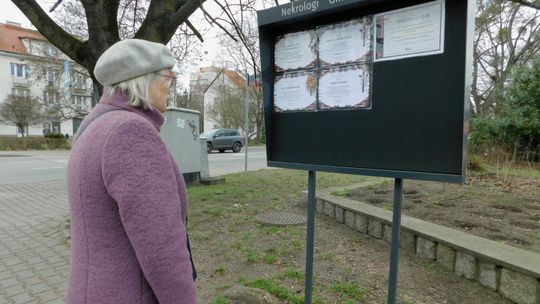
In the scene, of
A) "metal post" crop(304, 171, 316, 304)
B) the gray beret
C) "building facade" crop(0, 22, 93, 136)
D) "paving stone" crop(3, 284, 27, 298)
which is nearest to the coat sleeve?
the gray beret

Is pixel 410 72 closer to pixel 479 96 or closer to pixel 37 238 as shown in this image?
pixel 37 238

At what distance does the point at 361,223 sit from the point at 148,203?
3.65 meters

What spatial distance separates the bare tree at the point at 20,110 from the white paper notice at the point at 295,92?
34.9 metres

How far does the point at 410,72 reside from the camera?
1.92 m

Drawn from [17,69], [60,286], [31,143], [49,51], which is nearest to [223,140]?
[49,51]

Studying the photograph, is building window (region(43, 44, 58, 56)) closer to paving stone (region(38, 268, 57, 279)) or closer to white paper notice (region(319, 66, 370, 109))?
paving stone (region(38, 268, 57, 279))

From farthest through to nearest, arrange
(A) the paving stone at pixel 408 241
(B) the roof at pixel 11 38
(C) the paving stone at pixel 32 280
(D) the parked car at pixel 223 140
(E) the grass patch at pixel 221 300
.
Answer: (B) the roof at pixel 11 38
(D) the parked car at pixel 223 140
(A) the paving stone at pixel 408 241
(C) the paving stone at pixel 32 280
(E) the grass patch at pixel 221 300

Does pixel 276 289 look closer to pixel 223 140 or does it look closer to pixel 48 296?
pixel 48 296

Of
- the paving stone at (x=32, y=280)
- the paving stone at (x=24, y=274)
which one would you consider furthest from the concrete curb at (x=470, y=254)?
the paving stone at (x=24, y=274)

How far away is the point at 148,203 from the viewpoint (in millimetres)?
1111

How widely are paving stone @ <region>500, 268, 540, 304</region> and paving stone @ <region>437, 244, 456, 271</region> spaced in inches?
18.6

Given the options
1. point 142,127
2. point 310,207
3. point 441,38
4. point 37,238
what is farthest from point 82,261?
point 37,238

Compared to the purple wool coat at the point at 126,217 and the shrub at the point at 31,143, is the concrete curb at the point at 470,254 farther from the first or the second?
the shrub at the point at 31,143

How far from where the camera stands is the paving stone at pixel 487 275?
2785 mm
